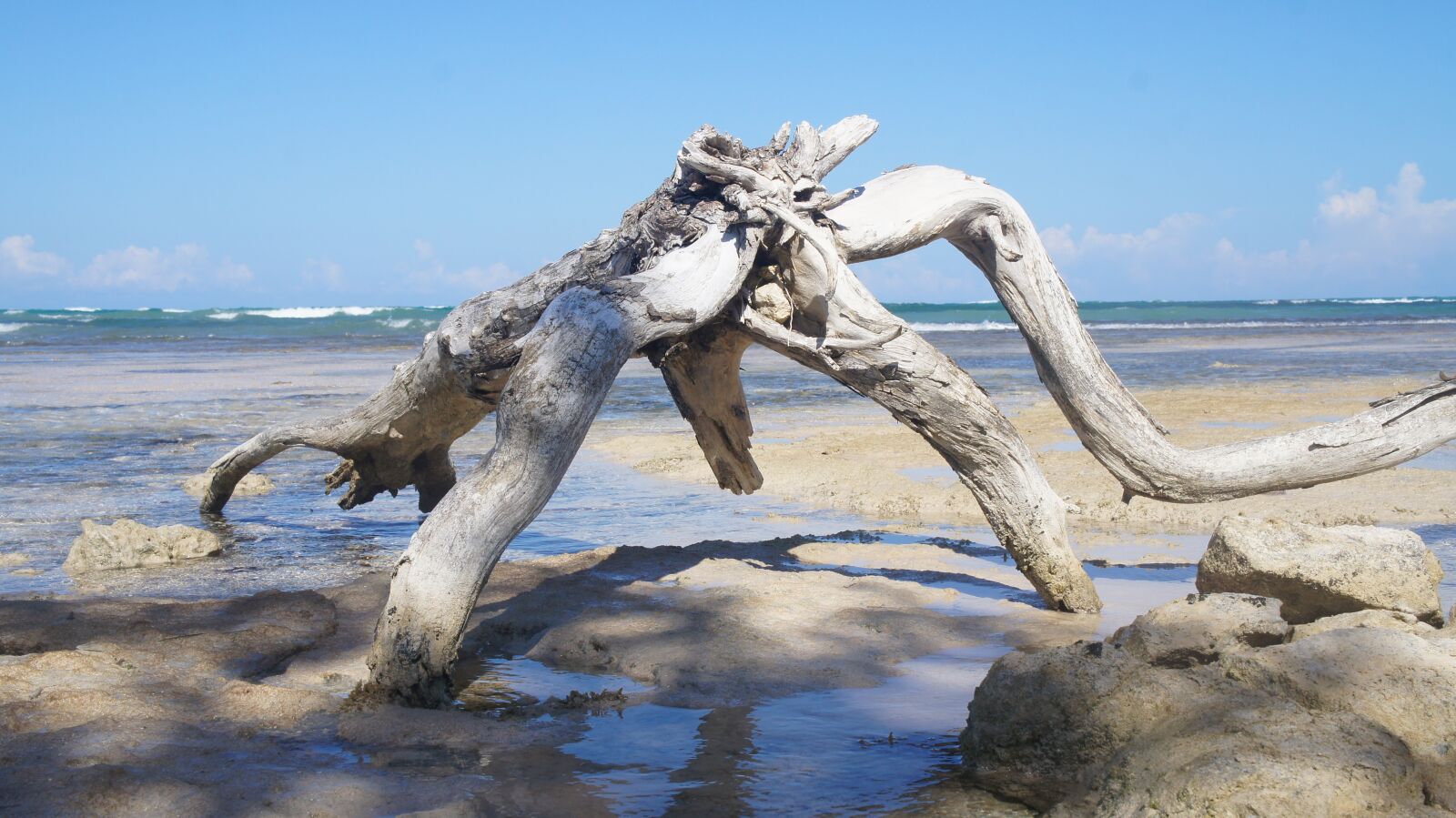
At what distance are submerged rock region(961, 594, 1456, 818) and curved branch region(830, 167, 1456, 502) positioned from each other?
4.49 ft

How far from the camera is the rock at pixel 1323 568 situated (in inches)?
150

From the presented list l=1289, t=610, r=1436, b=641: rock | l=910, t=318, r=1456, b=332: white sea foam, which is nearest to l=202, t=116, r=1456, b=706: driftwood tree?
l=1289, t=610, r=1436, b=641: rock

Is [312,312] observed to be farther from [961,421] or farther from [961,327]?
[961,421]

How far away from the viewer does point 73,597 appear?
16.0 feet

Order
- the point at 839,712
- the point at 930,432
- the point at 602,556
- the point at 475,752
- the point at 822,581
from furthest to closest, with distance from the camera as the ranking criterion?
the point at 602,556
the point at 822,581
the point at 930,432
the point at 839,712
the point at 475,752

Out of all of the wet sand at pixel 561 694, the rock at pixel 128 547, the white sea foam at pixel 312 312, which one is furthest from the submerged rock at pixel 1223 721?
the white sea foam at pixel 312 312

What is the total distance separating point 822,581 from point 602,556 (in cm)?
117

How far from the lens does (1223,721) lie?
8.47 ft

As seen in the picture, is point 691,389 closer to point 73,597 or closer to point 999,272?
point 999,272

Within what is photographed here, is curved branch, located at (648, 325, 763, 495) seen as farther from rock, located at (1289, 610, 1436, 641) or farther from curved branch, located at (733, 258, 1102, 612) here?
rock, located at (1289, 610, 1436, 641)

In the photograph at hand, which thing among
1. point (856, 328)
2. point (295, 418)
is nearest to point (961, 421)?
point (856, 328)

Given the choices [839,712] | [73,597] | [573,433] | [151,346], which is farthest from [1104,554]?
[151,346]

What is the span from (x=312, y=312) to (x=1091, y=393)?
58.0 meters

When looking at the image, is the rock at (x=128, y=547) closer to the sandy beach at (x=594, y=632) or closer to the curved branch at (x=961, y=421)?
the sandy beach at (x=594, y=632)
